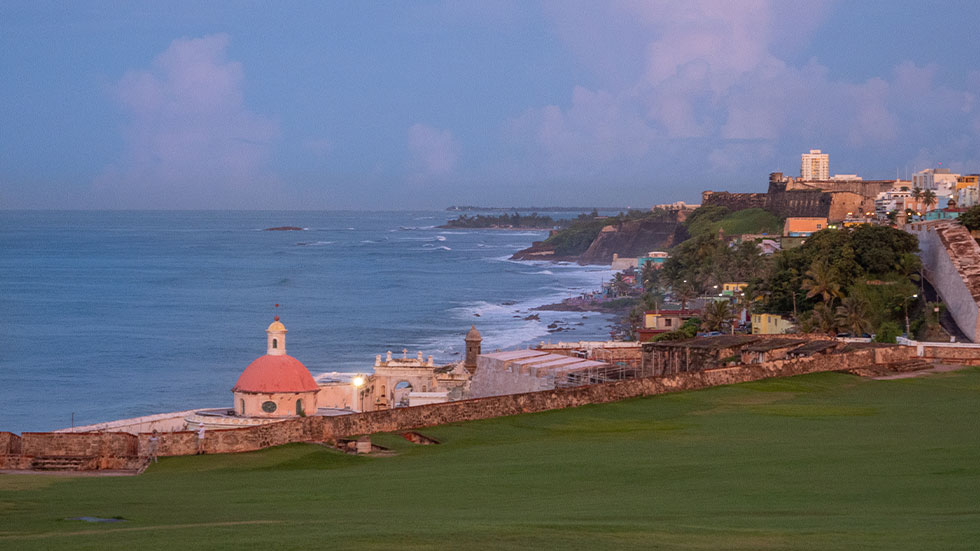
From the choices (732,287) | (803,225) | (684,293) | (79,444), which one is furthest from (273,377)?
(803,225)

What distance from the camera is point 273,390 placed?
2759 centimetres

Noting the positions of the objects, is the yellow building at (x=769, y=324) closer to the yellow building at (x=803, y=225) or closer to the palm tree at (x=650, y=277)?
the palm tree at (x=650, y=277)

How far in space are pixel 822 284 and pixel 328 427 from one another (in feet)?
102

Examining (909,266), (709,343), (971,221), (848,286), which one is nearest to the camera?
(709,343)

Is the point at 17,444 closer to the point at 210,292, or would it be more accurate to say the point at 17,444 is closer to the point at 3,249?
the point at 210,292

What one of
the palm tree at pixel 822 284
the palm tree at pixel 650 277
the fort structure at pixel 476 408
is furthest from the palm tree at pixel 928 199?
the fort structure at pixel 476 408

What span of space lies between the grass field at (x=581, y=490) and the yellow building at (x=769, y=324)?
22.8m

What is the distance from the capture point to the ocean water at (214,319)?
57.1 metres

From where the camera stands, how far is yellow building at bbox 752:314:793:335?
4662 cm

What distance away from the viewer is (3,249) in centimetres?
18538

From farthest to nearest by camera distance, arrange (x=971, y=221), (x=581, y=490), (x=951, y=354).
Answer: (x=971, y=221) < (x=951, y=354) < (x=581, y=490)

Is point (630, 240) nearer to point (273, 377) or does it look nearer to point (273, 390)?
point (273, 377)

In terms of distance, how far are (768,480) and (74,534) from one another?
26.9 feet

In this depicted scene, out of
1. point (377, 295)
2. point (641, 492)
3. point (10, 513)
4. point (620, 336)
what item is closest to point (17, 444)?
point (10, 513)
